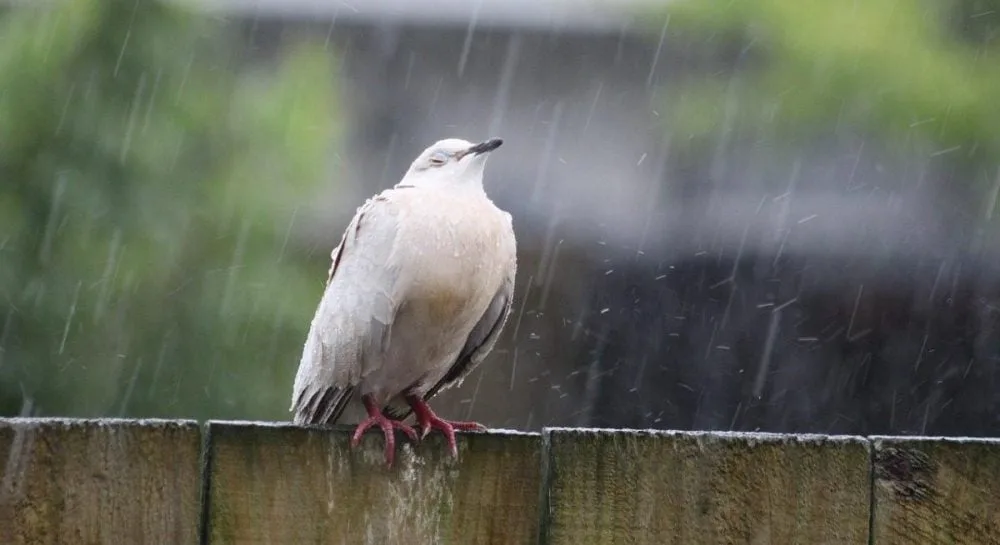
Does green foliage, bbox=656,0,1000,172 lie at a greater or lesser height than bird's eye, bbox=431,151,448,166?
greater

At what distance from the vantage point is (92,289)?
603 cm

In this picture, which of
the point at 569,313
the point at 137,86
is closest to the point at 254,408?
the point at 137,86

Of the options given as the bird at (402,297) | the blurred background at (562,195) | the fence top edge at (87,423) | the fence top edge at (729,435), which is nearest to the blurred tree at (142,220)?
the blurred background at (562,195)

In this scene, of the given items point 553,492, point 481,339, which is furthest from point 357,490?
Answer: point 481,339

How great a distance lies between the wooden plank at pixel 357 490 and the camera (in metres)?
1.76

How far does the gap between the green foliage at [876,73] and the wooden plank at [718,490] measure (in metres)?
7.56

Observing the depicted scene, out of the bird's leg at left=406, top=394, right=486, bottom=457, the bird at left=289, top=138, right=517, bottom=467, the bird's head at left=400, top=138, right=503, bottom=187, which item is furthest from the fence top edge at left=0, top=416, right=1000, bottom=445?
the bird's head at left=400, top=138, right=503, bottom=187

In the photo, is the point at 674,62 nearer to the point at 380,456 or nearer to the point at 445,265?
the point at 445,265

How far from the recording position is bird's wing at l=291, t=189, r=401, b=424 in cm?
320

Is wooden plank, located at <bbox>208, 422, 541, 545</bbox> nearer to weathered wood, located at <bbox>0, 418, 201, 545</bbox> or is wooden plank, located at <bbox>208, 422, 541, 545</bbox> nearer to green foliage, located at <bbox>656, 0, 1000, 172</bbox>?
weathered wood, located at <bbox>0, 418, 201, 545</bbox>

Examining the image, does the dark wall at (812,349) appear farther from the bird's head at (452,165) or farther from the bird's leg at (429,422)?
the bird's leg at (429,422)

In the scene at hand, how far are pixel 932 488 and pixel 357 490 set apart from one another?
76 centimetres

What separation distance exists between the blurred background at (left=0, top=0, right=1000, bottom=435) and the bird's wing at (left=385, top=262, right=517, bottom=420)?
112 inches

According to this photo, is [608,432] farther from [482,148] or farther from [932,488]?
[482,148]
